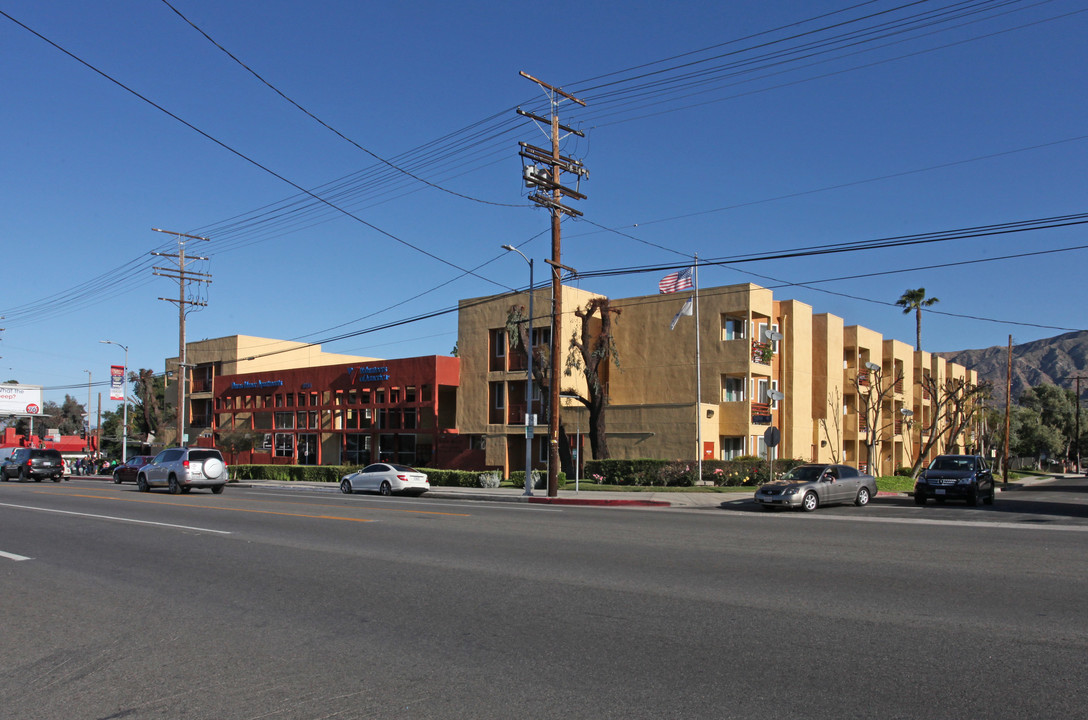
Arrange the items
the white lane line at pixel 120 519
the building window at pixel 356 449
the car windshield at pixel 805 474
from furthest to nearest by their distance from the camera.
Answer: the building window at pixel 356 449 < the car windshield at pixel 805 474 < the white lane line at pixel 120 519

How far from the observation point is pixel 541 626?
7570mm

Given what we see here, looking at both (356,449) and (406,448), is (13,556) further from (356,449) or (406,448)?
(356,449)

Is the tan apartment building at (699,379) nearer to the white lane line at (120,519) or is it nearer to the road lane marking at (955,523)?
the road lane marking at (955,523)

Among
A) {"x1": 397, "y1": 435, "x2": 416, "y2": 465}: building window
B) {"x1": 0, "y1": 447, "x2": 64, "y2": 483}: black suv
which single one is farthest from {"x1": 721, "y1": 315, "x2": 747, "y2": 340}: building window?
{"x1": 0, "y1": 447, "x2": 64, "y2": 483}: black suv

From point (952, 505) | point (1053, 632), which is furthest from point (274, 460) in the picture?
point (1053, 632)

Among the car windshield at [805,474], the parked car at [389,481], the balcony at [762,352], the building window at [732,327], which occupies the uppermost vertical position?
the building window at [732,327]

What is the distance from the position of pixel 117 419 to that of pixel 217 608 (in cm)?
11955

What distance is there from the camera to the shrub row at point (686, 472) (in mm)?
34906

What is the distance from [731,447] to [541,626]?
33.9 metres

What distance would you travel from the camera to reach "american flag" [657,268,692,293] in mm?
35000

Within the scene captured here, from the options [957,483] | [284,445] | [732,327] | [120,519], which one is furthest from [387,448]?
[957,483]

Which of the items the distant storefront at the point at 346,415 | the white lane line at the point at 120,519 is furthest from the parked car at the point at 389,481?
the distant storefront at the point at 346,415

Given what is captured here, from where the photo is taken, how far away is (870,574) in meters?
10.5

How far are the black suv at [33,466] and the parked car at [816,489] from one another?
40687mm
